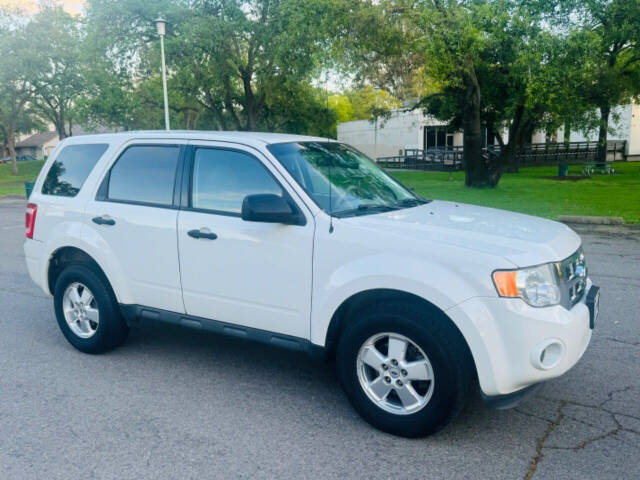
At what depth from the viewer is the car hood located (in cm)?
345

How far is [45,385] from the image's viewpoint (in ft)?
14.9

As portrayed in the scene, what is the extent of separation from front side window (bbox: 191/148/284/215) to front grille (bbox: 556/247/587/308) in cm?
187

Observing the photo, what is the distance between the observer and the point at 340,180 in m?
4.45

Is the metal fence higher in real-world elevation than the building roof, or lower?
lower

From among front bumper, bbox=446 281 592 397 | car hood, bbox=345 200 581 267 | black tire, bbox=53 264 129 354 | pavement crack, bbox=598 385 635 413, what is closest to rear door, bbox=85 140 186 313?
black tire, bbox=53 264 129 354

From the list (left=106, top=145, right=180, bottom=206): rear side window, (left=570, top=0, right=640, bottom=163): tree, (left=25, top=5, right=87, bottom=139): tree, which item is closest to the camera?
(left=106, top=145, right=180, bottom=206): rear side window

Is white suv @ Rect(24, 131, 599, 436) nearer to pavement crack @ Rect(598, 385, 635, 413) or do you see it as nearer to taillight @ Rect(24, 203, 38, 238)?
taillight @ Rect(24, 203, 38, 238)

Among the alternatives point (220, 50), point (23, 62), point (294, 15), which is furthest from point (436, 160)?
point (23, 62)

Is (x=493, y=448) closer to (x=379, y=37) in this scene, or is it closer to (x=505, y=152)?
(x=379, y=37)

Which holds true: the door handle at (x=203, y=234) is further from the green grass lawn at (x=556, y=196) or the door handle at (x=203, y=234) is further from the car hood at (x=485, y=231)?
the green grass lawn at (x=556, y=196)

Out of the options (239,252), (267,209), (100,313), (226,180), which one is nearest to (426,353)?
(267,209)

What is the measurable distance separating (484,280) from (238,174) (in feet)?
6.40

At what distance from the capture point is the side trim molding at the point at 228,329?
158 inches

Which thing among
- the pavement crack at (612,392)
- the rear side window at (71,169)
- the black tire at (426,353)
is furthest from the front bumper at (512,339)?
the rear side window at (71,169)
